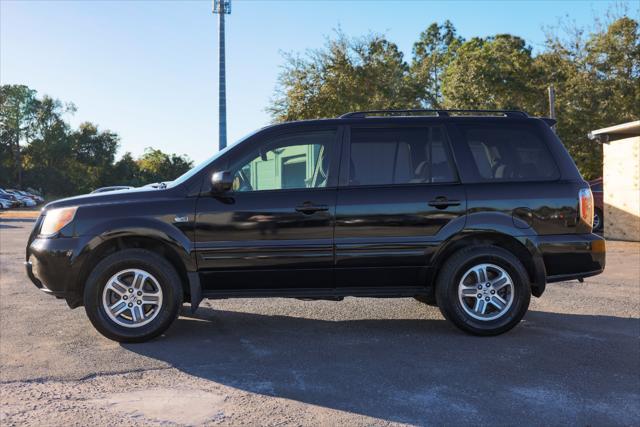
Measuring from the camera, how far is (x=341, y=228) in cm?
506

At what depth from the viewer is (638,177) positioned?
13805mm

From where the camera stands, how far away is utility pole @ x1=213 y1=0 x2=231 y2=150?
23109 millimetres

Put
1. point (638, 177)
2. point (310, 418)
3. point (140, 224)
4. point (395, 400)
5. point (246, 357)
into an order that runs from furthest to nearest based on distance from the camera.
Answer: point (638, 177), point (140, 224), point (246, 357), point (395, 400), point (310, 418)

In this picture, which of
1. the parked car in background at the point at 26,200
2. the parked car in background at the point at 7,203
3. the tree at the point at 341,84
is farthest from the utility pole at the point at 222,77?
the parked car in background at the point at 26,200

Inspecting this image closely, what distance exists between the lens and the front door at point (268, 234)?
16.4ft

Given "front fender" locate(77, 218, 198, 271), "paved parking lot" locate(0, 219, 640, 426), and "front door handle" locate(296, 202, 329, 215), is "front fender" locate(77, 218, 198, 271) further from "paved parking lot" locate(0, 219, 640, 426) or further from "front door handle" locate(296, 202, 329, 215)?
"front door handle" locate(296, 202, 329, 215)

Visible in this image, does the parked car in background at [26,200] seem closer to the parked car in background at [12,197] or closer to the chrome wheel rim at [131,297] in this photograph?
the parked car in background at [12,197]

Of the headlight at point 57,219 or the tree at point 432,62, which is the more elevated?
the tree at point 432,62

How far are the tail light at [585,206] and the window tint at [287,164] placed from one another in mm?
2316

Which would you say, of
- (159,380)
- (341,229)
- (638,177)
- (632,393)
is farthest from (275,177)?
(638,177)

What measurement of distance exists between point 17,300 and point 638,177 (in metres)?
13.3

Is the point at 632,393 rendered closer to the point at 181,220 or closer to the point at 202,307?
the point at 181,220

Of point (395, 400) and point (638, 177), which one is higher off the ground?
point (638, 177)

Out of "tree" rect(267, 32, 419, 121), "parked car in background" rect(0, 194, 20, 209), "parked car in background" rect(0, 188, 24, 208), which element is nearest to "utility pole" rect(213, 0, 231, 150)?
"tree" rect(267, 32, 419, 121)
